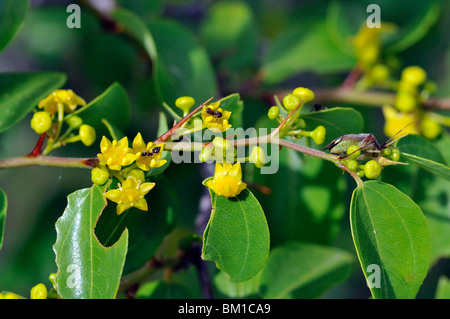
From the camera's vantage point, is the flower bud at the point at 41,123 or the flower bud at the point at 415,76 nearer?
the flower bud at the point at 41,123

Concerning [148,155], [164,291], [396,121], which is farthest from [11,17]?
[396,121]

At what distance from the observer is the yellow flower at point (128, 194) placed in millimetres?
1215

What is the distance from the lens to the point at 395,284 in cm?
127

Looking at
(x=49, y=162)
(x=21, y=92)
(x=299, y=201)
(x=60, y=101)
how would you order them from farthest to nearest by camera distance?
(x=299, y=201), (x=21, y=92), (x=60, y=101), (x=49, y=162)

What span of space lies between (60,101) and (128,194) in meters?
0.44

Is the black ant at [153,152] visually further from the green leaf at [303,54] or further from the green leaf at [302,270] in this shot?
the green leaf at [303,54]

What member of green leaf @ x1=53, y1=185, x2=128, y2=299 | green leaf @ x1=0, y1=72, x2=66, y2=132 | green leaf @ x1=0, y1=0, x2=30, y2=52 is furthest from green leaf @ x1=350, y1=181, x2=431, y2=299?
green leaf @ x1=0, y1=0, x2=30, y2=52

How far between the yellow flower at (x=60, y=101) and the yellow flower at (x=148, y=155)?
1.11ft

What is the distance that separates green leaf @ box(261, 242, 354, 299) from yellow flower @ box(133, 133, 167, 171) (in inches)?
31.4

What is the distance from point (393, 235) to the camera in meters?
1.27

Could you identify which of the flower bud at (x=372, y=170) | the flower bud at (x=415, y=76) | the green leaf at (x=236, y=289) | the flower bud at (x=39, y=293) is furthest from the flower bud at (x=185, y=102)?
the flower bud at (x=415, y=76)

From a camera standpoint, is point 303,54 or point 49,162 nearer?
point 49,162

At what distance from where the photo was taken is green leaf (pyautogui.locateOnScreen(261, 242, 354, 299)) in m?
→ 1.79

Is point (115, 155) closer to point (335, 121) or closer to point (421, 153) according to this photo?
point (335, 121)
